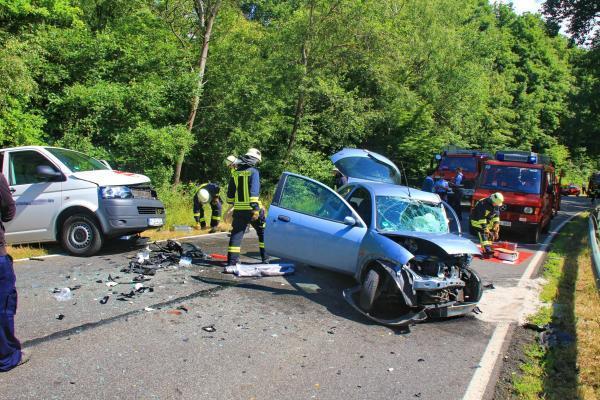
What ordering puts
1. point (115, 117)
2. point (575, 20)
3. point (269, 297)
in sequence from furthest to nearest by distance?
point (575, 20) < point (115, 117) < point (269, 297)

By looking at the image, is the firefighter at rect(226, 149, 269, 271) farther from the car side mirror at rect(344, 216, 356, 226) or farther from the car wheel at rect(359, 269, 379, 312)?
the car wheel at rect(359, 269, 379, 312)

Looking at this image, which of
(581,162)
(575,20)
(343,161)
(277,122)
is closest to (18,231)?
(343,161)

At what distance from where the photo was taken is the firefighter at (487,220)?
10.7 meters

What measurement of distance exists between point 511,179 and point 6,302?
519 inches

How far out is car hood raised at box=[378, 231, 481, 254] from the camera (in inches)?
241

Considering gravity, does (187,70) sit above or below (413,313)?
above

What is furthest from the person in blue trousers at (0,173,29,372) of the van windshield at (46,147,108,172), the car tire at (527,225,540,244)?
the car tire at (527,225,540,244)

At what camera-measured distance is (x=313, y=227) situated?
23.3 ft

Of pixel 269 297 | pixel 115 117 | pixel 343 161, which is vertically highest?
pixel 115 117

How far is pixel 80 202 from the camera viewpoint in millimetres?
8211

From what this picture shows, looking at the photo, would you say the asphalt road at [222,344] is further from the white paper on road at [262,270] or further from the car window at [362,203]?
the car window at [362,203]

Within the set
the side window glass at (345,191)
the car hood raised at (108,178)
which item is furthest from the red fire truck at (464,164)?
the car hood raised at (108,178)

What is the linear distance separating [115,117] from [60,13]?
11.4ft

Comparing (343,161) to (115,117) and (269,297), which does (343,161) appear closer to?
(269,297)
